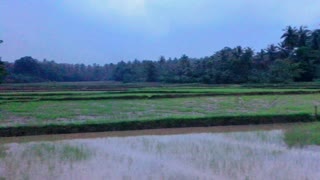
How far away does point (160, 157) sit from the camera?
7.00 meters

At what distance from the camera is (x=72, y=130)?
35.8 ft

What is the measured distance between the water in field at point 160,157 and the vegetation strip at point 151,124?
0.79 m

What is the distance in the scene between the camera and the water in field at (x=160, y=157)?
Answer: 5703mm

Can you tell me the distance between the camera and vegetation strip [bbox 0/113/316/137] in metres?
10.7

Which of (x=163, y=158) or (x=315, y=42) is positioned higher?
(x=315, y=42)

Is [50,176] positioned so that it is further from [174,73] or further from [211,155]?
[174,73]

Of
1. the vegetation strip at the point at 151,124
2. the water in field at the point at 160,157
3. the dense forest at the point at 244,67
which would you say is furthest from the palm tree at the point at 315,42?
the water in field at the point at 160,157

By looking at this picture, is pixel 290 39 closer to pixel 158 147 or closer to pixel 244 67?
pixel 244 67

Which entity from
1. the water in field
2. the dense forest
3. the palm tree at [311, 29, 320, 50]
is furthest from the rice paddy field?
the palm tree at [311, 29, 320, 50]

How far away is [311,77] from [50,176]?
35881 mm

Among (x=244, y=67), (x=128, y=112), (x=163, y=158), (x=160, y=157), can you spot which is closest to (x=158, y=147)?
(x=160, y=157)

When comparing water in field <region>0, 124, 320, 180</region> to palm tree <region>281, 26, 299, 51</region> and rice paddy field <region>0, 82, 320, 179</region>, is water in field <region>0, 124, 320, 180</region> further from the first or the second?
palm tree <region>281, 26, 299, 51</region>

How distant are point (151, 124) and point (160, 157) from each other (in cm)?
447

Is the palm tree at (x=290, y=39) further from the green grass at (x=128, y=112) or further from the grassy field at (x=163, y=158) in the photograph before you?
the grassy field at (x=163, y=158)
